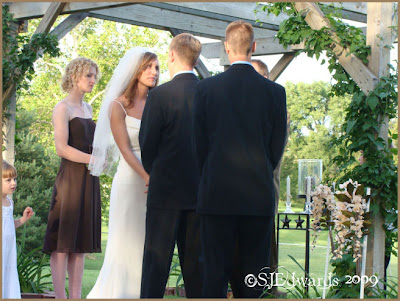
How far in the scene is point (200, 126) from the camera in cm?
270

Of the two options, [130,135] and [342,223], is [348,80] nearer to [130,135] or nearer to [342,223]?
[342,223]

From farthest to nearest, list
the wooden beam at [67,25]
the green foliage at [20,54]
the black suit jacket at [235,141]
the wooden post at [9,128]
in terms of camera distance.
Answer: the wooden beam at [67,25] → the wooden post at [9,128] → the green foliage at [20,54] → the black suit jacket at [235,141]

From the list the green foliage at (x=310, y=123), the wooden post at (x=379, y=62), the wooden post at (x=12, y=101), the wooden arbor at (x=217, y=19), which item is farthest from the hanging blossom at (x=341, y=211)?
the green foliage at (x=310, y=123)

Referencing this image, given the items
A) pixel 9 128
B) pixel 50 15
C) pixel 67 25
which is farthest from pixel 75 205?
pixel 67 25

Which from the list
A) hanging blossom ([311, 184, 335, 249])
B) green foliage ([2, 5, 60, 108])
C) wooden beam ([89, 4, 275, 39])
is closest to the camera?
hanging blossom ([311, 184, 335, 249])

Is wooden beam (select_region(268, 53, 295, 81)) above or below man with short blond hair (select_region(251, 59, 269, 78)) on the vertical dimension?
above

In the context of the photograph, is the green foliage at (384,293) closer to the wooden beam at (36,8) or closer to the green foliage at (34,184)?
the wooden beam at (36,8)

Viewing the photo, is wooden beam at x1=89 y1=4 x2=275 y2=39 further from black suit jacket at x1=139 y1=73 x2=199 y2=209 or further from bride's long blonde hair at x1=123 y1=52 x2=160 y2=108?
black suit jacket at x1=139 y1=73 x2=199 y2=209

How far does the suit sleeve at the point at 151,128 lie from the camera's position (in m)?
3.04

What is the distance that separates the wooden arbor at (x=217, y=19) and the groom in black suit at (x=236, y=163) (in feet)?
6.54

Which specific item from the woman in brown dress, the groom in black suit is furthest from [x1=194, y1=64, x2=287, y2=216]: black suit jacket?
the woman in brown dress

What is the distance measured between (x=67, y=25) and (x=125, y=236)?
3.65 meters

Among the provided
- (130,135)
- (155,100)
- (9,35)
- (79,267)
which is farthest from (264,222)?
(9,35)

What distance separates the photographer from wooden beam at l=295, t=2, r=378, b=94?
4430 millimetres
